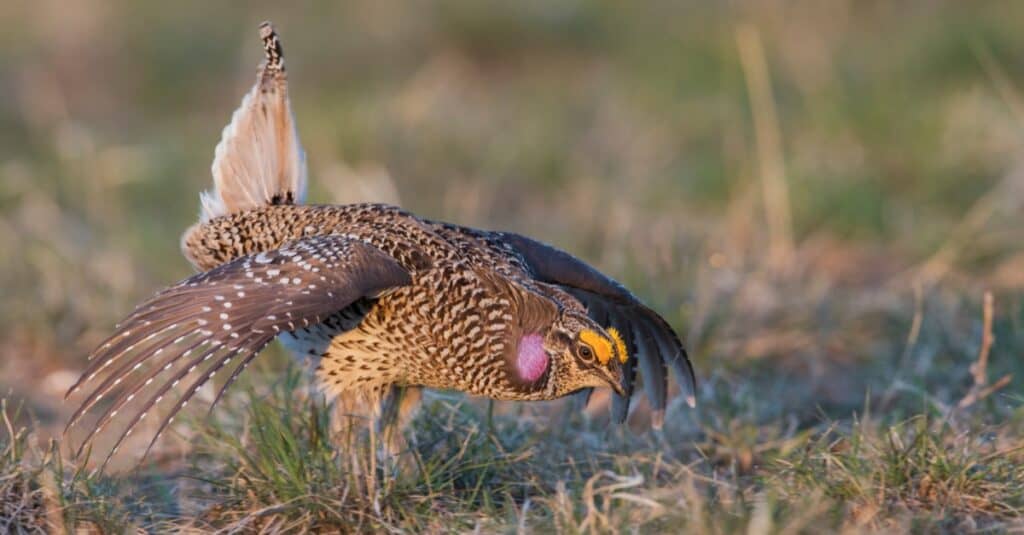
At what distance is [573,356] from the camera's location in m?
4.31

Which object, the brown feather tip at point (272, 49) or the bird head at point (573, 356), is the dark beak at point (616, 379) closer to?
the bird head at point (573, 356)

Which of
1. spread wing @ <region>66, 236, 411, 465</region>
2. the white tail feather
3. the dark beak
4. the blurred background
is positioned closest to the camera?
spread wing @ <region>66, 236, 411, 465</region>

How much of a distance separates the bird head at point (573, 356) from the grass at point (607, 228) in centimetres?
30

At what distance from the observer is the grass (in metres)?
4.13

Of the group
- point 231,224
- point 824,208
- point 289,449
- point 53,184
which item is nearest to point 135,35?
point 53,184

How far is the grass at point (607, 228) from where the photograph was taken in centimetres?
413

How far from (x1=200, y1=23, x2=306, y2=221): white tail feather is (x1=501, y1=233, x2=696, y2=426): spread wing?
0.83 metres

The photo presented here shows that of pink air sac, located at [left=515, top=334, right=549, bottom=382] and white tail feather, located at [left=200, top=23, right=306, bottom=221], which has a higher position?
white tail feather, located at [left=200, top=23, right=306, bottom=221]

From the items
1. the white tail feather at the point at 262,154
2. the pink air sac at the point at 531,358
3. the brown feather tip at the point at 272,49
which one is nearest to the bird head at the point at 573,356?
the pink air sac at the point at 531,358

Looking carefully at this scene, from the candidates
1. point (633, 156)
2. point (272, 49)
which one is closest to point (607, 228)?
point (633, 156)

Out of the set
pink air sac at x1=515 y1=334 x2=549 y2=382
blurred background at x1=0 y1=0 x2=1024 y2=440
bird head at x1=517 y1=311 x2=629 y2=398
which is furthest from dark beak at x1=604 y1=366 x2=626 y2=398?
blurred background at x1=0 y1=0 x2=1024 y2=440

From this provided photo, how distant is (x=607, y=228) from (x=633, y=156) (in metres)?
1.42

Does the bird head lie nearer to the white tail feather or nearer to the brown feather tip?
the white tail feather

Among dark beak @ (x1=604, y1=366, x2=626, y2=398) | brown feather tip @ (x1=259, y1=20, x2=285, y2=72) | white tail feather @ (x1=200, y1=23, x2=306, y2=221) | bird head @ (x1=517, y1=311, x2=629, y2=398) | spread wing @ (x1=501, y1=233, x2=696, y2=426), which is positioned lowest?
dark beak @ (x1=604, y1=366, x2=626, y2=398)
